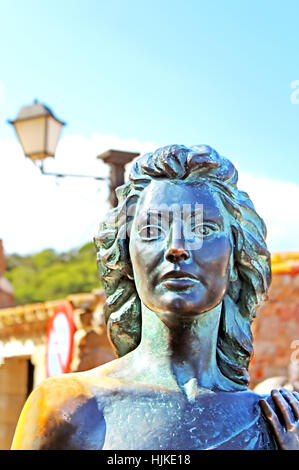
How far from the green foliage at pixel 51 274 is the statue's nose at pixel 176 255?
30426 mm

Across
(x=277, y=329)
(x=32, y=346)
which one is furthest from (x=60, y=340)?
(x=277, y=329)

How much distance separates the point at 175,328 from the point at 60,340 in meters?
6.97

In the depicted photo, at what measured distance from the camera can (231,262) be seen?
108 inches

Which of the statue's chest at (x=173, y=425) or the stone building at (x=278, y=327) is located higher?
the statue's chest at (x=173, y=425)

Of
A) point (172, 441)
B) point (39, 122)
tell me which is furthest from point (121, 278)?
point (39, 122)

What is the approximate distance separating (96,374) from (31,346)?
8.57m

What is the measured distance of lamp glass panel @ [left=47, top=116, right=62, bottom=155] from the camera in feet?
24.7

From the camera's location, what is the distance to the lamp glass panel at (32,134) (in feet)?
24.8

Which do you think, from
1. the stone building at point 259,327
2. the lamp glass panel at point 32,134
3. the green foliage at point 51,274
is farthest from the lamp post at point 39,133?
the green foliage at point 51,274

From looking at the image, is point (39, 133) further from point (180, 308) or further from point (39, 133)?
point (180, 308)

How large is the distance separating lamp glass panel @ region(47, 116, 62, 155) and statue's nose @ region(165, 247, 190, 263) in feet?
16.6

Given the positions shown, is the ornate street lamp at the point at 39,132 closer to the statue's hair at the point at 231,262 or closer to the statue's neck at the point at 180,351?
the statue's hair at the point at 231,262

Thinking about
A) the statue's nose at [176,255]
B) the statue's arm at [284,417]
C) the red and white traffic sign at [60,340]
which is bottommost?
the red and white traffic sign at [60,340]

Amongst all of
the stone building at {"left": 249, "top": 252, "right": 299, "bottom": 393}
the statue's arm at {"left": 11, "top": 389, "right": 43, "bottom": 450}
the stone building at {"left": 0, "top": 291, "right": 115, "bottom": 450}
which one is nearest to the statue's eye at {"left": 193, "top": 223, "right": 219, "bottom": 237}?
the statue's arm at {"left": 11, "top": 389, "right": 43, "bottom": 450}
